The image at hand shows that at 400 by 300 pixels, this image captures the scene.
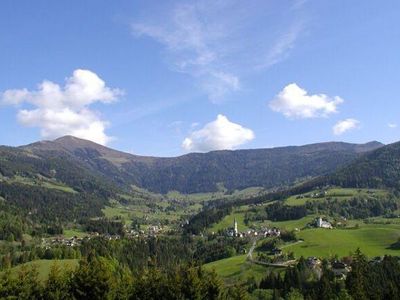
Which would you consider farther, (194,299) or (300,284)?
(300,284)

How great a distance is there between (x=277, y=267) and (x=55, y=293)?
418ft

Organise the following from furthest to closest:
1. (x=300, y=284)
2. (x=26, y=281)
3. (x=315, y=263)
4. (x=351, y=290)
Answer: (x=315, y=263) < (x=300, y=284) < (x=351, y=290) < (x=26, y=281)

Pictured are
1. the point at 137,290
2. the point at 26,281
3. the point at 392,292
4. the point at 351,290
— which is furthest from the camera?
the point at 351,290

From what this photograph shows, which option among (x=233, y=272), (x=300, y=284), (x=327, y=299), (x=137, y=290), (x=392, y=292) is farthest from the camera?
(x=233, y=272)

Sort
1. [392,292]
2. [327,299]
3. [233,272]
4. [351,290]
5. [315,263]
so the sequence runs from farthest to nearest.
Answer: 1. [233,272]
2. [315,263]
3. [327,299]
4. [351,290]
5. [392,292]

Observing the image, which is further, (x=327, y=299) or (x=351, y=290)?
(x=327, y=299)

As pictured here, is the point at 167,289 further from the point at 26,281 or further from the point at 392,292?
the point at 392,292

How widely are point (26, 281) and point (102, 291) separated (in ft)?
35.3

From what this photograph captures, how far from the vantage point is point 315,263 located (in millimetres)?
178875

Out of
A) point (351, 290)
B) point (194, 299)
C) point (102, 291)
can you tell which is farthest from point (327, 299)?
point (102, 291)

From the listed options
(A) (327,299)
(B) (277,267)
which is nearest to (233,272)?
(B) (277,267)

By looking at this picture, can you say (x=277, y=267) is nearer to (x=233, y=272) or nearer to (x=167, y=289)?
(x=233, y=272)

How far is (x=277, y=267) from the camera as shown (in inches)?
7421

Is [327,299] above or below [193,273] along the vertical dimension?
below
